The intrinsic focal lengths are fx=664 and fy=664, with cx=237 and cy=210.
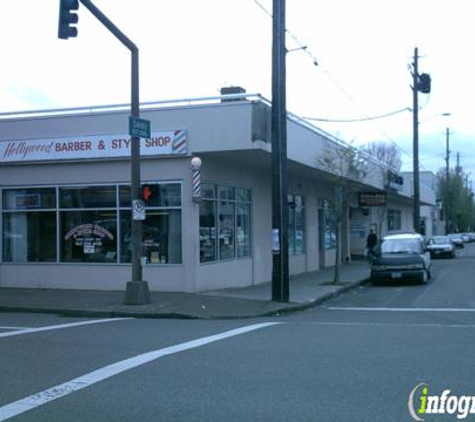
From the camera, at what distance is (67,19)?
12.7 metres

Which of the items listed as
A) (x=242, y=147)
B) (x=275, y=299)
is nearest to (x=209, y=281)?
(x=275, y=299)

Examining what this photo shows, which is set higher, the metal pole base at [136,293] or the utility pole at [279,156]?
the utility pole at [279,156]

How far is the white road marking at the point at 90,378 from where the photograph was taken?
21.5 feet

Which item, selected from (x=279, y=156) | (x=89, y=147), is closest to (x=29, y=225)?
(x=89, y=147)

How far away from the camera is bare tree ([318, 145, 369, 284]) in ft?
68.8

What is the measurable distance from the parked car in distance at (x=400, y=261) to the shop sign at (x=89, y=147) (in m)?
8.30

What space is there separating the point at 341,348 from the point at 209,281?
28.9 feet

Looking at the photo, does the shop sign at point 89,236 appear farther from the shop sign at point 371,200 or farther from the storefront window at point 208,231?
the shop sign at point 371,200

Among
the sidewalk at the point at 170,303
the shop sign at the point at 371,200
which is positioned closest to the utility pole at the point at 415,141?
the shop sign at the point at 371,200

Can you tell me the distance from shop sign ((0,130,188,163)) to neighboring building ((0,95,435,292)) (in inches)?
1.1

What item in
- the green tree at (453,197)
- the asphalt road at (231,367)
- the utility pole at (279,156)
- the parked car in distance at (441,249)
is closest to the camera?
the asphalt road at (231,367)

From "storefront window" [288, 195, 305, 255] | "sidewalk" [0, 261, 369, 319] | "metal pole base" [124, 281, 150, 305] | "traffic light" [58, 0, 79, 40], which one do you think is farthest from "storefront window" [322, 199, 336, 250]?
"traffic light" [58, 0, 79, 40]

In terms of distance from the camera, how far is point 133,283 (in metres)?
15.0

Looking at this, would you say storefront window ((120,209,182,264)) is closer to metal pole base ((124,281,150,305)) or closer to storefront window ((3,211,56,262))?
storefront window ((3,211,56,262))
